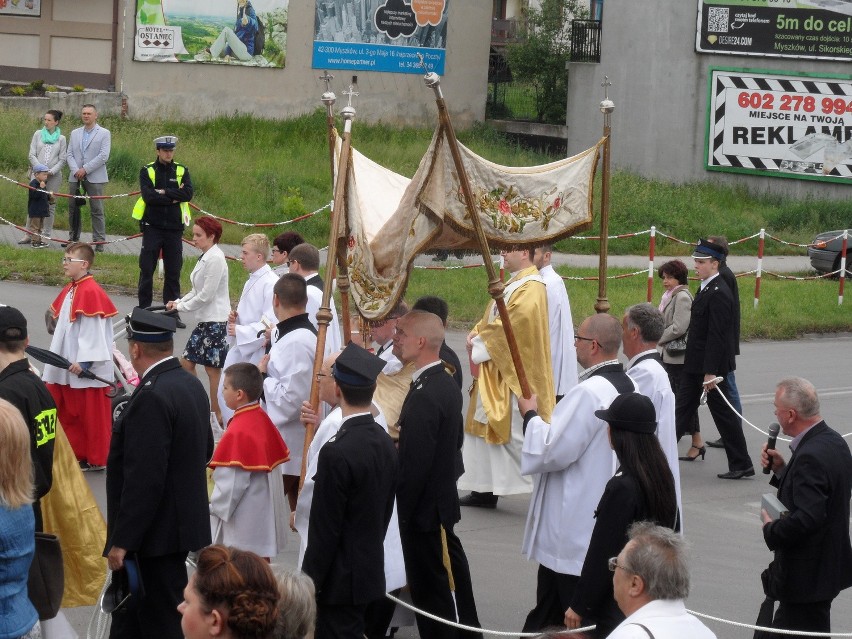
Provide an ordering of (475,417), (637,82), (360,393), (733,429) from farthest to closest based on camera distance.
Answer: (637,82), (733,429), (475,417), (360,393)

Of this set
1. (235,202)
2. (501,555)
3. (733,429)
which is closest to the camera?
(501,555)

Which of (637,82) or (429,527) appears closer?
(429,527)

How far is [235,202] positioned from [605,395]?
17.5 m

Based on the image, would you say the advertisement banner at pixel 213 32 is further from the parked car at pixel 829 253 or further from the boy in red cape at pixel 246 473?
the boy in red cape at pixel 246 473

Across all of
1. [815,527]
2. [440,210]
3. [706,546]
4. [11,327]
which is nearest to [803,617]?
[815,527]

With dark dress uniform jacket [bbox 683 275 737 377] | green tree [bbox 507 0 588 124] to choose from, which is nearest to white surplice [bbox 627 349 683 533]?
dark dress uniform jacket [bbox 683 275 737 377]

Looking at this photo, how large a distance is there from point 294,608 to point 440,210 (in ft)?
10.5

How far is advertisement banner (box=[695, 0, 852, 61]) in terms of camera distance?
26.9 metres

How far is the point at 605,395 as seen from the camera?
20.0 ft

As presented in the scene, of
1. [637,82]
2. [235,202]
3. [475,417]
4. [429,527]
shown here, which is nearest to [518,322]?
[475,417]

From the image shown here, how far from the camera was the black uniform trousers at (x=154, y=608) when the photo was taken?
577 cm

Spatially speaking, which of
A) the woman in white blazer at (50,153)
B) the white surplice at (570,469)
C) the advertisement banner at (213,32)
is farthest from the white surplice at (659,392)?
the advertisement banner at (213,32)

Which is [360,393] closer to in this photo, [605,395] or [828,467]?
[605,395]

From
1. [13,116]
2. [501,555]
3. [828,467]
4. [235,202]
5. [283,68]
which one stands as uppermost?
[283,68]
